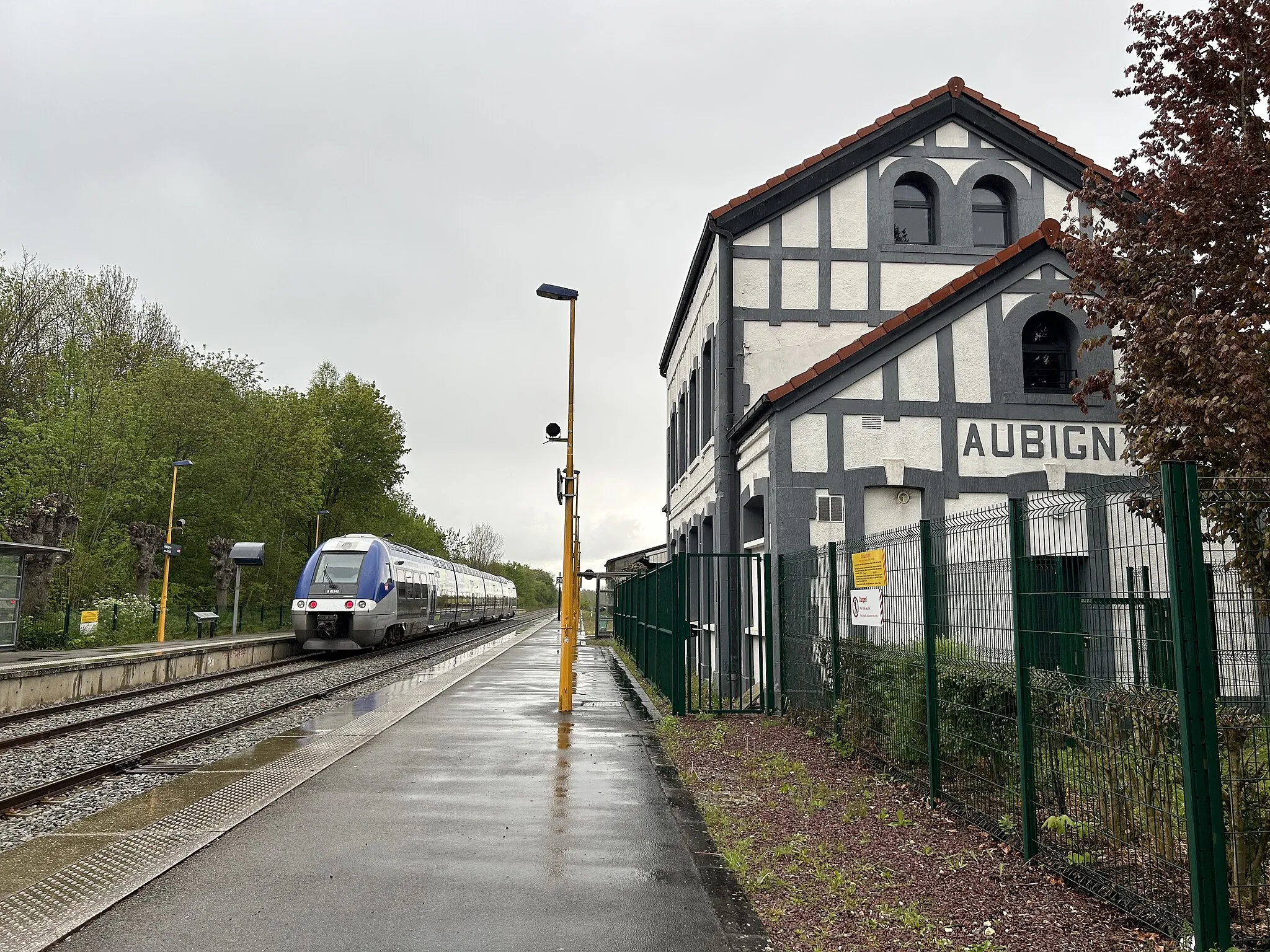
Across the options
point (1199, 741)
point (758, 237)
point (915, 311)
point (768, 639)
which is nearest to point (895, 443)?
point (915, 311)

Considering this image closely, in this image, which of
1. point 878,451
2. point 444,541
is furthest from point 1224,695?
point 444,541

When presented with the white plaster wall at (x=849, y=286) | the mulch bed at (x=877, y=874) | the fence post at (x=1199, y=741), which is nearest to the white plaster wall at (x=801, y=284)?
the white plaster wall at (x=849, y=286)

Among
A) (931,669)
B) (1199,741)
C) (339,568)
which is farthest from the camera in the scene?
(339,568)

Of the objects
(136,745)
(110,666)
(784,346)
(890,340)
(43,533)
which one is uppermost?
(784,346)

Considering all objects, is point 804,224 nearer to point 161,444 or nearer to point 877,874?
point 877,874

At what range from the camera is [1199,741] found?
4.24 m

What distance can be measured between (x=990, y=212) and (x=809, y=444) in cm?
720

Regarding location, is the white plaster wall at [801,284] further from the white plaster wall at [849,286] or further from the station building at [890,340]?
the white plaster wall at [849,286]

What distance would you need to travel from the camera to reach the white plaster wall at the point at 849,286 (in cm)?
1709

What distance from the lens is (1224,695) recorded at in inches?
193

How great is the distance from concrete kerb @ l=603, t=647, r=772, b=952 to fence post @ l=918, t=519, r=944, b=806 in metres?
1.78

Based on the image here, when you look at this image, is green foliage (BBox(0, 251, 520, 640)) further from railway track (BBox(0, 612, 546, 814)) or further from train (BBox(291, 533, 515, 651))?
railway track (BBox(0, 612, 546, 814))

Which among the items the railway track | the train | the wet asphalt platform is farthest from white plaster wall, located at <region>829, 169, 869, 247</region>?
the train

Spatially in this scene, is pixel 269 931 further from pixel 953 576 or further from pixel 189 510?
pixel 189 510
